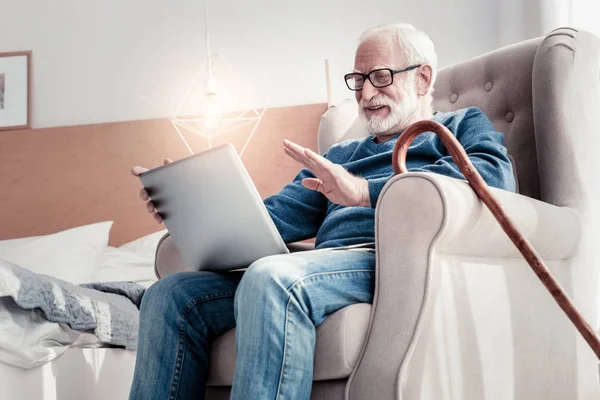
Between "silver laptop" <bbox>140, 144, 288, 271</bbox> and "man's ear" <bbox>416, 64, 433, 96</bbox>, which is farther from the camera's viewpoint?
"man's ear" <bbox>416, 64, 433, 96</bbox>

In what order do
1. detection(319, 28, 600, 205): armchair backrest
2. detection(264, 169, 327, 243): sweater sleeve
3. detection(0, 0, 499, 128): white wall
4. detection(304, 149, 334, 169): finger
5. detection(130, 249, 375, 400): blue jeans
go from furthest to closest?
detection(0, 0, 499, 128): white wall, detection(264, 169, 327, 243): sweater sleeve, detection(319, 28, 600, 205): armchair backrest, detection(304, 149, 334, 169): finger, detection(130, 249, 375, 400): blue jeans

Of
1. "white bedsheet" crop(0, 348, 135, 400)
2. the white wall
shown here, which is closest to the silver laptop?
"white bedsheet" crop(0, 348, 135, 400)

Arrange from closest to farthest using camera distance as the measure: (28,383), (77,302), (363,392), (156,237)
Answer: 1. (363,392)
2. (28,383)
3. (77,302)
4. (156,237)

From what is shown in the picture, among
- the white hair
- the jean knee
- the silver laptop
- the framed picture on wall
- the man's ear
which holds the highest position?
the framed picture on wall

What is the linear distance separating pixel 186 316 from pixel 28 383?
702 mm

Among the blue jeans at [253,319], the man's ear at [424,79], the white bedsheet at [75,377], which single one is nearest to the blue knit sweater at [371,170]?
the man's ear at [424,79]

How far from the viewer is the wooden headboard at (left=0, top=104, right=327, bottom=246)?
3348 mm

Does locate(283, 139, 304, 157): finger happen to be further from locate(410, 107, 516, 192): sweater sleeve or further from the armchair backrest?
the armchair backrest

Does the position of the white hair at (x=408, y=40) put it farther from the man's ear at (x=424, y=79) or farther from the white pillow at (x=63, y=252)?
the white pillow at (x=63, y=252)

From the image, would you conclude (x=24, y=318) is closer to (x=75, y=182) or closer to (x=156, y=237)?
(x=156, y=237)

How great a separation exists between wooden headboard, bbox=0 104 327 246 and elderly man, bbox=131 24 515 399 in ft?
4.40

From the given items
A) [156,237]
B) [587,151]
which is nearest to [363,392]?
[587,151]

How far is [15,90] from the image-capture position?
354cm

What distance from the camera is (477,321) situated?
1291mm
